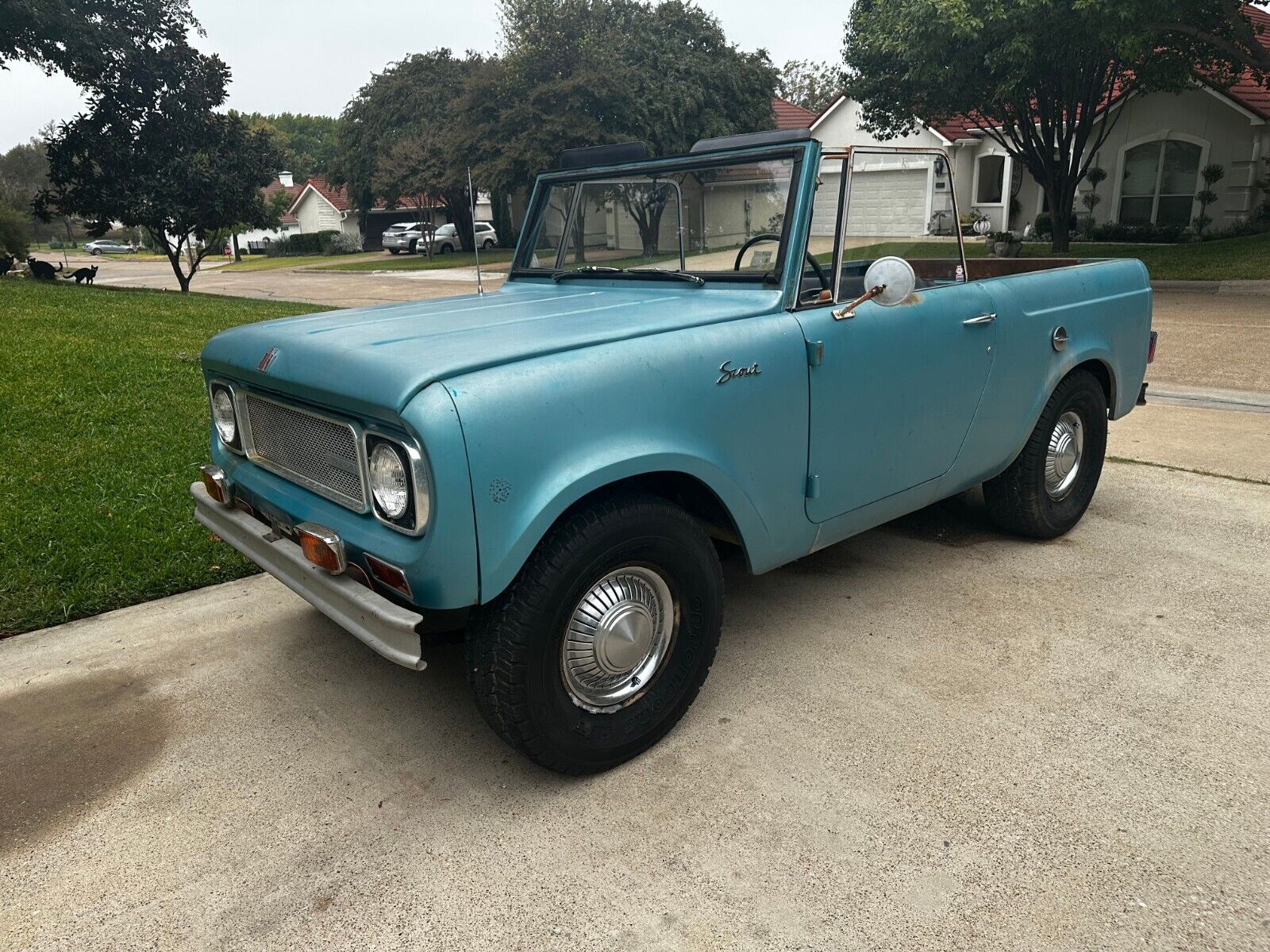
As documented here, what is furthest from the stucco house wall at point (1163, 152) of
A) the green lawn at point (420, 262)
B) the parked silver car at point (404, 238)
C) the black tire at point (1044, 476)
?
the parked silver car at point (404, 238)

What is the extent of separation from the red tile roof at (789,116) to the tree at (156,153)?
64.4 feet

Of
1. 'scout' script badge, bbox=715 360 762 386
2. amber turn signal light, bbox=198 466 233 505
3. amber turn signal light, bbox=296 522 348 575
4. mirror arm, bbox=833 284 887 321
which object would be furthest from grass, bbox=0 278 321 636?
mirror arm, bbox=833 284 887 321

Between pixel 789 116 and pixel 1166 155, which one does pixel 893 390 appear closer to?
pixel 1166 155

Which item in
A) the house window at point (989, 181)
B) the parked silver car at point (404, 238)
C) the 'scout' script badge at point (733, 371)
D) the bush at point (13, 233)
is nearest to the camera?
the 'scout' script badge at point (733, 371)

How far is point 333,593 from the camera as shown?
2.57 metres

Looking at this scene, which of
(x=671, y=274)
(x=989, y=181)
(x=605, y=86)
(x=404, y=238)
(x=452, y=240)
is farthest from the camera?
(x=404, y=238)

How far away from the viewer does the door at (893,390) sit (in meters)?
3.15

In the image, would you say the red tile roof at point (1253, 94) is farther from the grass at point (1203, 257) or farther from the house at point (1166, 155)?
the grass at point (1203, 257)

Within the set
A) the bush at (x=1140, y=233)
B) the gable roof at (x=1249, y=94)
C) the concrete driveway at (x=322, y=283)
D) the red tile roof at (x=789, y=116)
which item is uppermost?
the red tile roof at (x=789, y=116)

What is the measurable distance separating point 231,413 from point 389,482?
3.94 feet

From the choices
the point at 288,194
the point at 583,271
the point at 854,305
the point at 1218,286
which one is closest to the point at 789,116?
the point at 1218,286

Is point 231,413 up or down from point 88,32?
down

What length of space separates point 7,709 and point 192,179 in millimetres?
18824

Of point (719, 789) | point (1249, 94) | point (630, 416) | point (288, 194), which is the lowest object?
point (719, 789)
